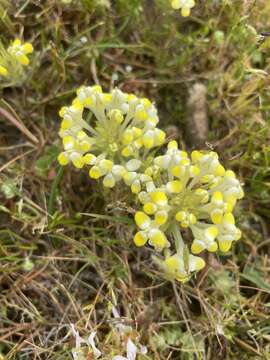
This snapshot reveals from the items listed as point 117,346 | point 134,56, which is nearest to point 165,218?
point 117,346

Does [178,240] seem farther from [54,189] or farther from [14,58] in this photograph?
[14,58]

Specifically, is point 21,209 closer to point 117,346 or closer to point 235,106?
point 117,346

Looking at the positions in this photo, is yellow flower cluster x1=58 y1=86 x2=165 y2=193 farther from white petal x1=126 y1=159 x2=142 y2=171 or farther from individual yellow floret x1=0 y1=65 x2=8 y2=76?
individual yellow floret x1=0 y1=65 x2=8 y2=76

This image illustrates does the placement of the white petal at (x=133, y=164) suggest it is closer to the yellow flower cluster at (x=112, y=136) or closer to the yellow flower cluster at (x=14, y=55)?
the yellow flower cluster at (x=112, y=136)

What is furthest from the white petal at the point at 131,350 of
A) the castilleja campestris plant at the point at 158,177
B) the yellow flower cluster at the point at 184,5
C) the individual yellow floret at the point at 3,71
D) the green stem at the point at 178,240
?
the yellow flower cluster at the point at 184,5

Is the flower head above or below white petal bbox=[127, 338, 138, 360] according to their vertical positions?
above

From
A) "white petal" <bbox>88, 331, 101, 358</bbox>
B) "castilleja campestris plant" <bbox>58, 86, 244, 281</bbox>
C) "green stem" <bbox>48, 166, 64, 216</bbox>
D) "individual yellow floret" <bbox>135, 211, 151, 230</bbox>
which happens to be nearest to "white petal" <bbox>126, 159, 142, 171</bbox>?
"castilleja campestris plant" <bbox>58, 86, 244, 281</bbox>

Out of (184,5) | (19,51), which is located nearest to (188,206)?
(184,5)
